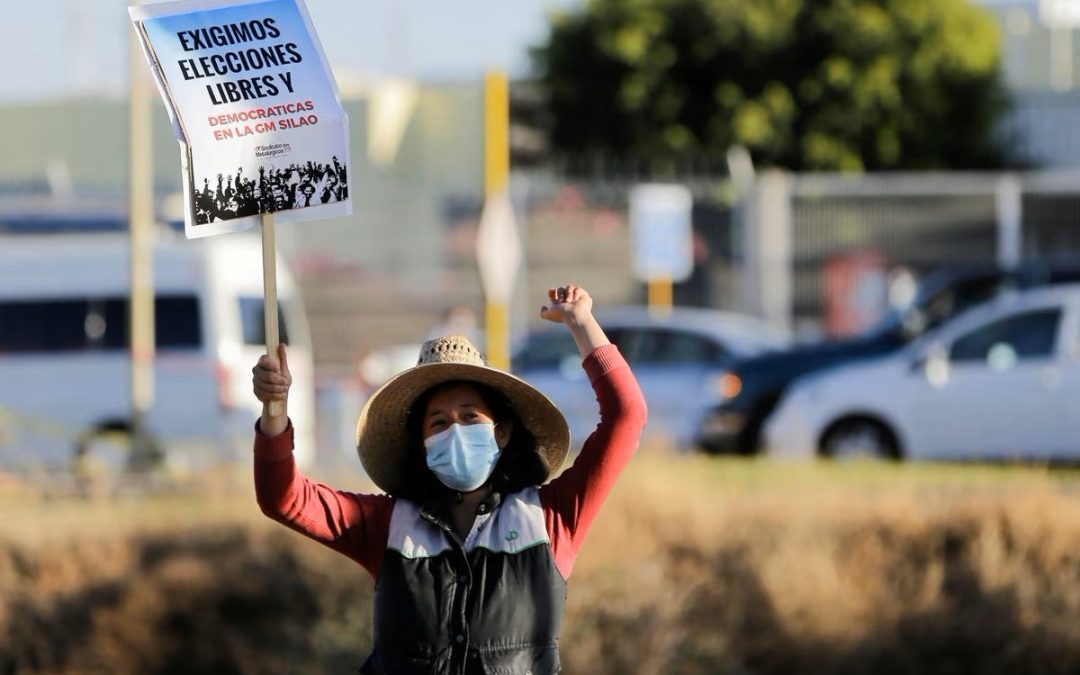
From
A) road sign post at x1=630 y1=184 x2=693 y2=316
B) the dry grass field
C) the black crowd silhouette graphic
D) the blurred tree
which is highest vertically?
the blurred tree

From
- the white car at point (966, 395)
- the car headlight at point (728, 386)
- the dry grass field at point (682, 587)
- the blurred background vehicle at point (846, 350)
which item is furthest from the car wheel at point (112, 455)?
the white car at point (966, 395)

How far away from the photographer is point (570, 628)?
425 inches

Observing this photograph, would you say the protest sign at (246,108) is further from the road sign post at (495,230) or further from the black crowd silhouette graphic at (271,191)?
the road sign post at (495,230)

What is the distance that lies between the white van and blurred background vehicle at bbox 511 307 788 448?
2289 mm

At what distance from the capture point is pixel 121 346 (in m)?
20.1

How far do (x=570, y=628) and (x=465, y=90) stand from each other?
1142 inches

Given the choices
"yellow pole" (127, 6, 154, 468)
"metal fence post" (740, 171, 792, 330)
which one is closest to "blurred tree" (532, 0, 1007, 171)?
"metal fence post" (740, 171, 792, 330)

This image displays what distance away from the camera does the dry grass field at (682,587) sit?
428 inches

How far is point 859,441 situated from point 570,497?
1222cm

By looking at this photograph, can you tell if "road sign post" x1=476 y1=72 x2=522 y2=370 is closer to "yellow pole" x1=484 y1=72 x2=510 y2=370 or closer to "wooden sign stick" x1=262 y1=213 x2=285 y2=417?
"yellow pole" x1=484 y1=72 x2=510 y2=370

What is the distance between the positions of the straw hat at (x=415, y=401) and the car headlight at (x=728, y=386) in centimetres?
1303

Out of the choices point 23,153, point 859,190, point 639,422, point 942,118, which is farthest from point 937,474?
point 23,153

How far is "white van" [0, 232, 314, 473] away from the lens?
18984 mm

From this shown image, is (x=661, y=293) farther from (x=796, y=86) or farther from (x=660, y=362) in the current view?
(x=796, y=86)
